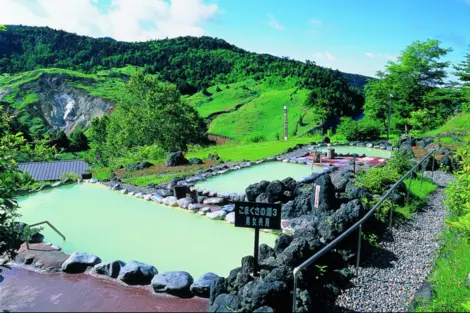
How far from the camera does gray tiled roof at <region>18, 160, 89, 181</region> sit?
22141mm

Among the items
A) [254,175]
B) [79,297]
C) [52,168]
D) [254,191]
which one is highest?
[254,191]

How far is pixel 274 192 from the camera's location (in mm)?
11641

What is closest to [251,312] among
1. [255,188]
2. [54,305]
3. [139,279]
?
[139,279]

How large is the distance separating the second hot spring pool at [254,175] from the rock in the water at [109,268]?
7.60 meters

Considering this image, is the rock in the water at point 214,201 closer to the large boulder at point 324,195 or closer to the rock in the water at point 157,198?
the rock in the water at point 157,198

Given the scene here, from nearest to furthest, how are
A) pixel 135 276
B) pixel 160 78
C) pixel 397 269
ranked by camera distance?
pixel 135 276 < pixel 397 269 < pixel 160 78

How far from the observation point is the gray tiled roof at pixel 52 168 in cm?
2214

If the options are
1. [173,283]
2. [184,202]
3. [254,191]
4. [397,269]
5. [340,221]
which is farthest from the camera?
[184,202]

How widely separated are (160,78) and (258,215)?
108m

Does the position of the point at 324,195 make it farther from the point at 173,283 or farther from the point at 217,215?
the point at 173,283

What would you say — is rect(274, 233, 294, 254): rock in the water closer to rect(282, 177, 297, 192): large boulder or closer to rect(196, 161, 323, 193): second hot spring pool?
rect(282, 177, 297, 192): large boulder

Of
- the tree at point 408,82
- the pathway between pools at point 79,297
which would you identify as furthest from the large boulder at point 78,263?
the tree at point 408,82

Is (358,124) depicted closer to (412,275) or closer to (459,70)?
(459,70)

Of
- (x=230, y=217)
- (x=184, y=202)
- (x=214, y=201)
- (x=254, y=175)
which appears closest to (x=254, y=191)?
(x=214, y=201)
